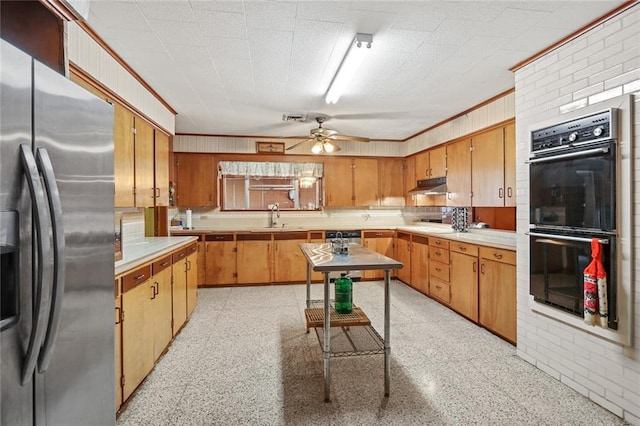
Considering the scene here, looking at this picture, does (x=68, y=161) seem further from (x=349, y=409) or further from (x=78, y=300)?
(x=349, y=409)

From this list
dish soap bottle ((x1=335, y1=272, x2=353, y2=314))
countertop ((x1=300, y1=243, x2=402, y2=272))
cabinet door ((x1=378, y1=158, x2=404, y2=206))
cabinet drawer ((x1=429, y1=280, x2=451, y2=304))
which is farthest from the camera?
cabinet door ((x1=378, y1=158, x2=404, y2=206))

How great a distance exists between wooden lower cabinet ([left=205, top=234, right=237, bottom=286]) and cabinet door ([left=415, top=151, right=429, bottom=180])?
10.9 feet

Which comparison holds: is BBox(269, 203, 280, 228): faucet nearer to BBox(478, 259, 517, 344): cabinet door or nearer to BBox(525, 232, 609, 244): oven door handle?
BBox(478, 259, 517, 344): cabinet door

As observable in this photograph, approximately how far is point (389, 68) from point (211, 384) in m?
2.95

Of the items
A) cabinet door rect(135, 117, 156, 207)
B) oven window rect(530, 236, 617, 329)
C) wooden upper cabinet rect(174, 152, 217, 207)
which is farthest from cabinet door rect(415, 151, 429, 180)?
cabinet door rect(135, 117, 156, 207)

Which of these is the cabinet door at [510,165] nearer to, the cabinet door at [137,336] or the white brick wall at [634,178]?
the white brick wall at [634,178]

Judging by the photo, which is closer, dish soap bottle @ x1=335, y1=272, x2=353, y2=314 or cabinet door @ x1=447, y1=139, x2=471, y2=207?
dish soap bottle @ x1=335, y1=272, x2=353, y2=314

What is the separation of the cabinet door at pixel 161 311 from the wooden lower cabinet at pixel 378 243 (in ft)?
11.0

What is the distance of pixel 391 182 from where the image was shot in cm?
613

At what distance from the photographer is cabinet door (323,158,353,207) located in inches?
233

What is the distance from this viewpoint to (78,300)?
3.67ft

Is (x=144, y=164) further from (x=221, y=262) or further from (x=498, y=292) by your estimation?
(x=498, y=292)

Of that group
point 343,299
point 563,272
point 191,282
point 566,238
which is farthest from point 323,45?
point 191,282

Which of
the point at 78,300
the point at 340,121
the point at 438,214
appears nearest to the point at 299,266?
the point at 340,121
